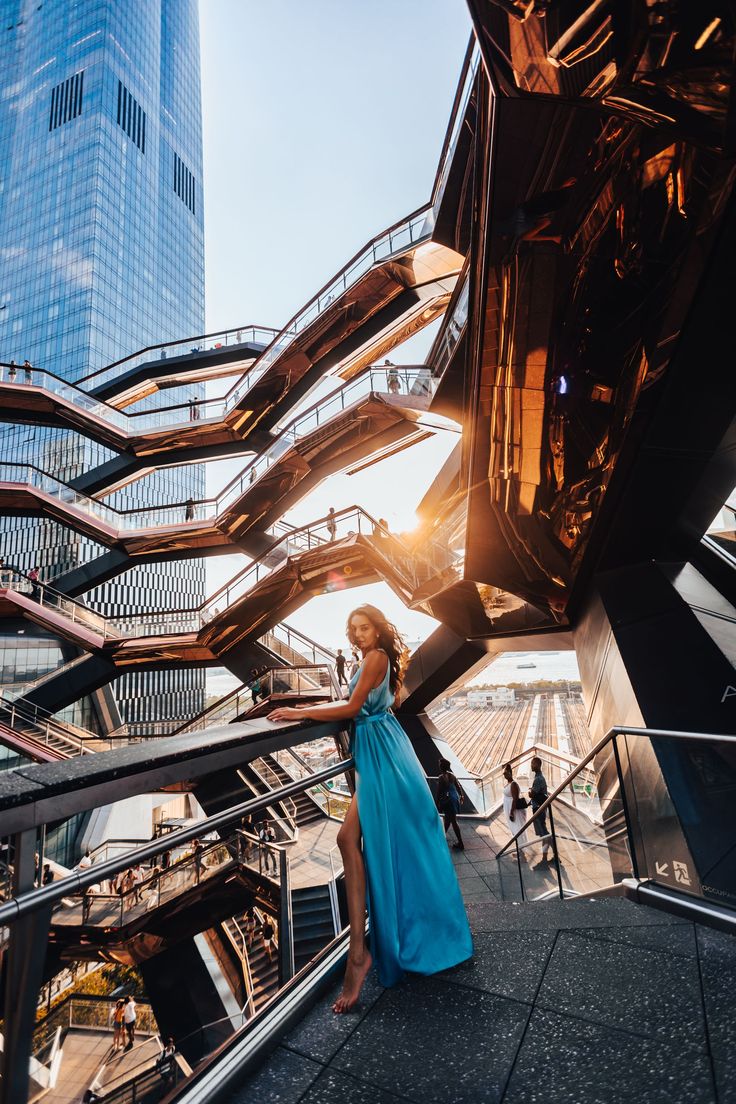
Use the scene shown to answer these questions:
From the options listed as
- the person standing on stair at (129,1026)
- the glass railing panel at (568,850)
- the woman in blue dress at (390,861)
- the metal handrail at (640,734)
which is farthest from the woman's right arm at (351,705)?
the person standing on stair at (129,1026)

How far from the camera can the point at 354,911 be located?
2.15 m

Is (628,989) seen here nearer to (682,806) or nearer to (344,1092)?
(344,1092)

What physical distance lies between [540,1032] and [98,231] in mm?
85175

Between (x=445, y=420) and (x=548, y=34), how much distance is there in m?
10.4

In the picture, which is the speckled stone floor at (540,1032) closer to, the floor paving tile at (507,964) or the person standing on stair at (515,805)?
the floor paving tile at (507,964)

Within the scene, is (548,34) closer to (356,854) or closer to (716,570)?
(356,854)

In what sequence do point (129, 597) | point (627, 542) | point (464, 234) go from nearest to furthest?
point (627, 542), point (464, 234), point (129, 597)

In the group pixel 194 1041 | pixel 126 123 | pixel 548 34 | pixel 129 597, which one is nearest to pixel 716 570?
pixel 548 34

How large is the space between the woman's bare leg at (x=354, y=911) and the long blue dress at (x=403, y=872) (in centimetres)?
5

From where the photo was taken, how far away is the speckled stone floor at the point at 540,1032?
154cm

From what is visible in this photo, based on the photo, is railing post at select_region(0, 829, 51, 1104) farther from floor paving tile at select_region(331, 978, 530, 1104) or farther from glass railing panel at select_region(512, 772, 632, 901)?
glass railing panel at select_region(512, 772, 632, 901)

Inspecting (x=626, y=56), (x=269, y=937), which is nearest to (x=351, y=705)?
(x=269, y=937)

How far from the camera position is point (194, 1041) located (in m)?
1.66

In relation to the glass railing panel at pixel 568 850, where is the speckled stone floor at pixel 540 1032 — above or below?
above
